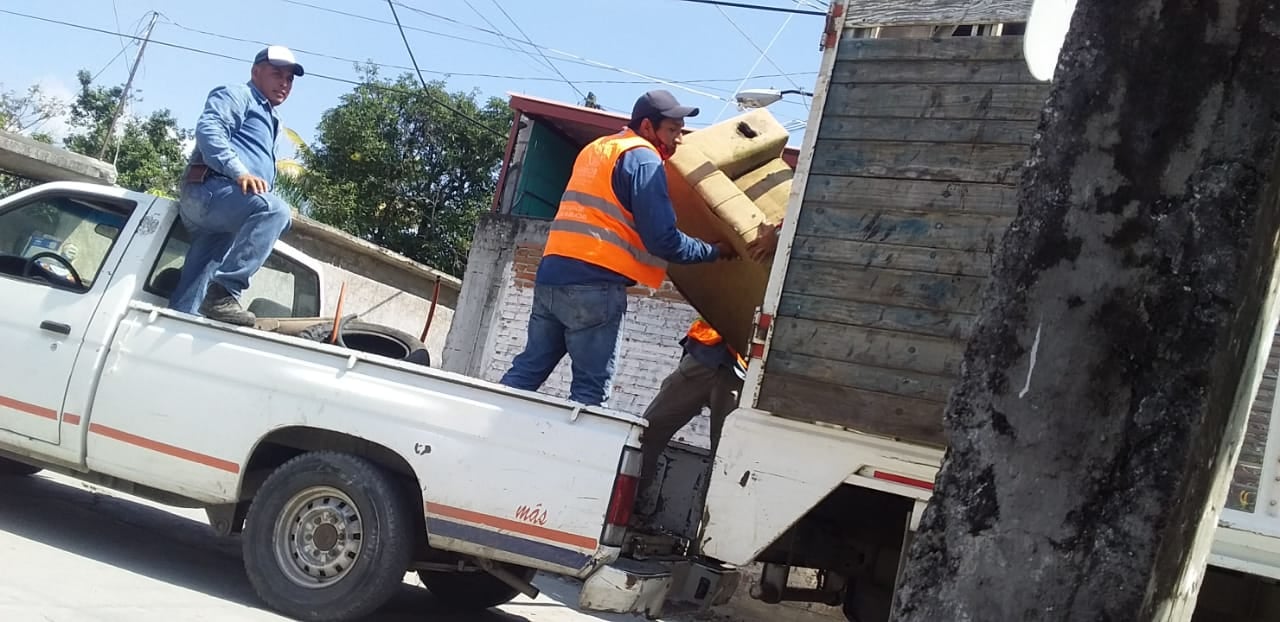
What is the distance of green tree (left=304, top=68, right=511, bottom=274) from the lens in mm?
24344

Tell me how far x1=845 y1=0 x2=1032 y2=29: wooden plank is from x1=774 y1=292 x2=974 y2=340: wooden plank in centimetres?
117

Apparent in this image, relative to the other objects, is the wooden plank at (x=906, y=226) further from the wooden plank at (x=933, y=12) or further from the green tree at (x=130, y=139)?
the green tree at (x=130, y=139)

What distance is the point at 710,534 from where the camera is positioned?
13.8ft

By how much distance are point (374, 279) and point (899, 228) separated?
42.9 feet

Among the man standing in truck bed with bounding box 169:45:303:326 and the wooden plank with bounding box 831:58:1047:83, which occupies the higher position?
the wooden plank with bounding box 831:58:1047:83

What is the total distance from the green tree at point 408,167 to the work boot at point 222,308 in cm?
1925

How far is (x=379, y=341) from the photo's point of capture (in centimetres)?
591

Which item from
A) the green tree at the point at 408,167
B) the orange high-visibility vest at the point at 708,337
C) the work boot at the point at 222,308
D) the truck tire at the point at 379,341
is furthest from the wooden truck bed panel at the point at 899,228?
the green tree at the point at 408,167

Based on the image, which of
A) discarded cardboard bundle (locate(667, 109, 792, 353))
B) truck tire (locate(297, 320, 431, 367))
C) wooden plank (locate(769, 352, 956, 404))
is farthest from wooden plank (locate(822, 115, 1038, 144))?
truck tire (locate(297, 320, 431, 367))

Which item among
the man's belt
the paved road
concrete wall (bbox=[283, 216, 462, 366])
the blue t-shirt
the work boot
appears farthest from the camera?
concrete wall (bbox=[283, 216, 462, 366])

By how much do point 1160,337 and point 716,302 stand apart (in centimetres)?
352

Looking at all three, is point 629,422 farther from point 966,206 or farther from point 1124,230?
point 1124,230

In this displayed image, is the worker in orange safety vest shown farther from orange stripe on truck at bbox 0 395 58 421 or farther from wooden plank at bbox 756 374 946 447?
orange stripe on truck at bbox 0 395 58 421

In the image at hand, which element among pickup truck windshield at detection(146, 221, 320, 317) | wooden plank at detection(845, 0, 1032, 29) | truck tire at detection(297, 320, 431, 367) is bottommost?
truck tire at detection(297, 320, 431, 367)
